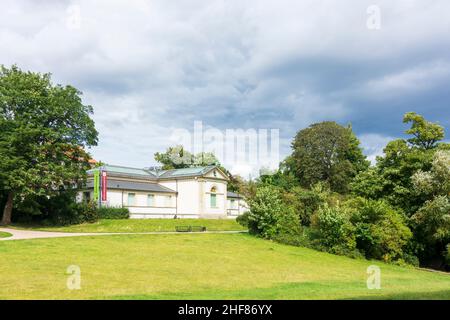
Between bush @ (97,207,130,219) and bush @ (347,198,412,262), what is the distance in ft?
81.4

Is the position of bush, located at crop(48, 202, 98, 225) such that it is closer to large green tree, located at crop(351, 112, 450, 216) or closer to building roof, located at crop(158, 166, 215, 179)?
building roof, located at crop(158, 166, 215, 179)

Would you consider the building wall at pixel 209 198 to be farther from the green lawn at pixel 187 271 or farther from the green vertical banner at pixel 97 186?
the green lawn at pixel 187 271

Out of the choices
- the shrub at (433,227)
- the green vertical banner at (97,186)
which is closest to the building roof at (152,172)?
the green vertical banner at (97,186)

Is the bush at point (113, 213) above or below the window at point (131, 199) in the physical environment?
below

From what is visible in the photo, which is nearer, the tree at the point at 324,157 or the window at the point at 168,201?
the window at the point at 168,201

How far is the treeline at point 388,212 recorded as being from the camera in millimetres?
27422

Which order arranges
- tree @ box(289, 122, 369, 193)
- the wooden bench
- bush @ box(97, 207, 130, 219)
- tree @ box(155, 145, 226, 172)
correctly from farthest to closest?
1. tree @ box(155, 145, 226, 172)
2. tree @ box(289, 122, 369, 193)
3. bush @ box(97, 207, 130, 219)
4. the wooden bench

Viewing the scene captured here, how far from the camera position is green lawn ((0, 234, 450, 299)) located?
11.1 metres

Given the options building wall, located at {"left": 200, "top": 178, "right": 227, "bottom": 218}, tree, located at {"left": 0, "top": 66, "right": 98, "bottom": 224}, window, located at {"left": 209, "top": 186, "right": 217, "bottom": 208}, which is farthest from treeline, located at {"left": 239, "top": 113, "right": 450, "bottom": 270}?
tree, located at {"left": 0, "top": 66, "right": 98, "bottom": 224}

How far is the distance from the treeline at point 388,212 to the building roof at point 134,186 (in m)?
15.9

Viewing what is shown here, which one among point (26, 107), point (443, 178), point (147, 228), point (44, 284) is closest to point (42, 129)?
point (26, 107)

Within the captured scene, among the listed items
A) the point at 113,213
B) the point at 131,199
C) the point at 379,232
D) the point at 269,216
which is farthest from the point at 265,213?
the point at 131,199

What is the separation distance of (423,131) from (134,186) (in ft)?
105
